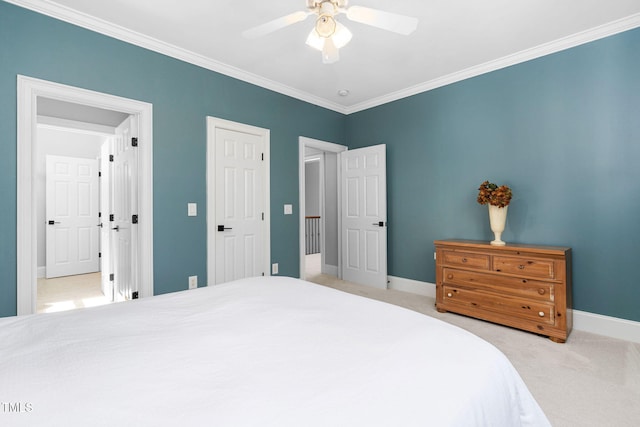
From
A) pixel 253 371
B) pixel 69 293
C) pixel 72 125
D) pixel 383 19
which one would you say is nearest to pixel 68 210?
pixel 69 293

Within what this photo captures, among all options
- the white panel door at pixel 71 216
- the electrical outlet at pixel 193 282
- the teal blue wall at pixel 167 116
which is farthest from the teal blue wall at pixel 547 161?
the white panel door at pixel 71 216

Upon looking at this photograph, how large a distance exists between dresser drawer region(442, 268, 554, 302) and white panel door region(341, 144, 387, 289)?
1.18 metres

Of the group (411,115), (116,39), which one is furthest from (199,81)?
(411,115)

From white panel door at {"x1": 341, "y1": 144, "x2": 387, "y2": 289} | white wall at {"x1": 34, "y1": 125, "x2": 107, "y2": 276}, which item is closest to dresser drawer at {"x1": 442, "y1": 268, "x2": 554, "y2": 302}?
white panel door at {"x1": 341, "y1": 144, "x2": 387, "y2": 289}

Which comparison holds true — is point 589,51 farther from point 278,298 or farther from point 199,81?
point 199,81

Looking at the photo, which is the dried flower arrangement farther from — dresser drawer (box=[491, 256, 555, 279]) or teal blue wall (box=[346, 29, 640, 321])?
dresser drawer (box=[491, 256, 555, 279])

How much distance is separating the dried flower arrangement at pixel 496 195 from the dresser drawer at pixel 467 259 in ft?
1.80

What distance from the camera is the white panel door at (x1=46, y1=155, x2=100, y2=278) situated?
518cm

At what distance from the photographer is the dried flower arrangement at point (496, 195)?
3.01 m

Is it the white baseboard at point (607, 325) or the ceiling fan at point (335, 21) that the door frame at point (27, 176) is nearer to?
the ceiling fan at point (335, 21)

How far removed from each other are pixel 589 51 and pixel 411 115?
1823 mm

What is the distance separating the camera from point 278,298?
1564 millimetres

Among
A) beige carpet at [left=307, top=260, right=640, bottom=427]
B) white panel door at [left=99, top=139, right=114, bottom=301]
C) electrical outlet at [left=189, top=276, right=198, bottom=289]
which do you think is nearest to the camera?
beige carpet at [left=307, top=260, right=640, bottom=427]

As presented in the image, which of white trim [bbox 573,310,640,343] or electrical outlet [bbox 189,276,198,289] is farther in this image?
electrical outlet [bbox 189,276,198,289]
